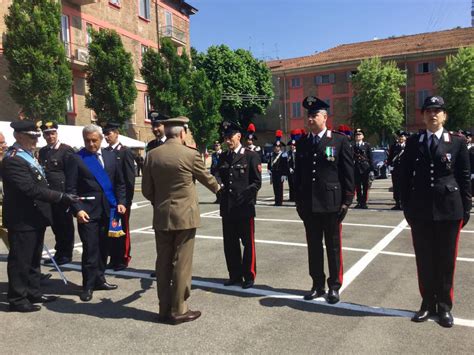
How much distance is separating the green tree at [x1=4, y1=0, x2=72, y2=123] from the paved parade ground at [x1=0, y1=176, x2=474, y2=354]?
14.2m

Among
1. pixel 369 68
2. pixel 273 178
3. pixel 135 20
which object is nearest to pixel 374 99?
pixel 369 68

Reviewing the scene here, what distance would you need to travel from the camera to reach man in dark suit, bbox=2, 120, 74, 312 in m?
4.57

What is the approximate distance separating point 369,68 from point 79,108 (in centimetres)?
3009

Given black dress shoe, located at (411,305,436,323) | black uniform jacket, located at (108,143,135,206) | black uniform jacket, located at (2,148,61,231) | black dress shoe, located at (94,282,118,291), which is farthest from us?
black uniform jacket, located at (108,143,135,206)

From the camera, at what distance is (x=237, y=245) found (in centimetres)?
536

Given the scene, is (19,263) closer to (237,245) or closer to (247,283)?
(237,245)

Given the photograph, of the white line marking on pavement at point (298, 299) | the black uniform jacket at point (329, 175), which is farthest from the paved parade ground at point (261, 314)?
the black uniform jacket at point (329, 175)

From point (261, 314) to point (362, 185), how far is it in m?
8.18

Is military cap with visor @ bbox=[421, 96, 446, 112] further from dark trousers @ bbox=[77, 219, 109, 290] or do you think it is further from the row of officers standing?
dark trousers @ bbox=[77, 219, 109, 290]

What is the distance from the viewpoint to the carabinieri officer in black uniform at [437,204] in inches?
160

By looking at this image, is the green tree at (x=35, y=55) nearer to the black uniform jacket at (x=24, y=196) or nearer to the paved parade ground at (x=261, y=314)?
the paved parade ground at (x=261, y=314)

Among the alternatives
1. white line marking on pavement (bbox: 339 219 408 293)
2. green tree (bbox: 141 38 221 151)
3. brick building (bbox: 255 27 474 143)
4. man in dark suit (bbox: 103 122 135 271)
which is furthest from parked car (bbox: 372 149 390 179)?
brick building (bbox: 255 27 474 143)

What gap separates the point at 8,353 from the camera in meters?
3.67

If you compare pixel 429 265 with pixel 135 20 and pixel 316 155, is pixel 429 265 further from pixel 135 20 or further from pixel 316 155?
pixel 135 20
